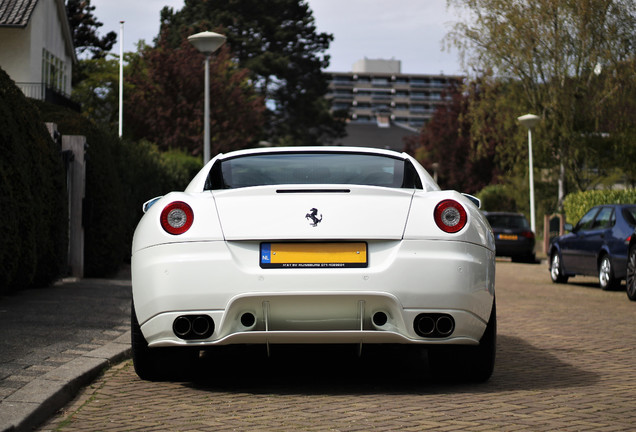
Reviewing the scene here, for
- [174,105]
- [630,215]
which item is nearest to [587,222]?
[630,215]

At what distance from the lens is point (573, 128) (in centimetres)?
3809

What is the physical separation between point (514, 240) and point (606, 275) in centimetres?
1299

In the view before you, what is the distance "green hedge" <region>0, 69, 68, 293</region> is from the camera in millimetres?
10883

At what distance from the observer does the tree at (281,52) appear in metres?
71.0

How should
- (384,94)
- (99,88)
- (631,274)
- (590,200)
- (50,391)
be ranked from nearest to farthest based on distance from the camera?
(50,391) < (631,274) < (590,200) < (99,88) < (384,94)

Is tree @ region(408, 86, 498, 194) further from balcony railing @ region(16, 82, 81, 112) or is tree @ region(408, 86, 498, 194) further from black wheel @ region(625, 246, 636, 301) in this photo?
black wheel @ region(625, 246, 636, 301)

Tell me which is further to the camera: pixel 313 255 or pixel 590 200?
pixel 590 200

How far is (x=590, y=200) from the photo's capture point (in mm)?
32438

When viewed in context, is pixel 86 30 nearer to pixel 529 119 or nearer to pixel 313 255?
pixel 529 119

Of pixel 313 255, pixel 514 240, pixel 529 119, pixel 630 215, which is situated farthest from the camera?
pixel 529 119

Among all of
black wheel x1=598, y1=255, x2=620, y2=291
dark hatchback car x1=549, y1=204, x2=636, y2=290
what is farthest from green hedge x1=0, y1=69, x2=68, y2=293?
black wheel x1=598, y1=255, x2=620, y2=291

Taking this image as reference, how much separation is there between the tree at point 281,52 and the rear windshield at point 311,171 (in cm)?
6376

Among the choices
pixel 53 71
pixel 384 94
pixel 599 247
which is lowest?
pixel 599 247

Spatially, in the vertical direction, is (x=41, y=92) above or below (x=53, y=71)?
below
